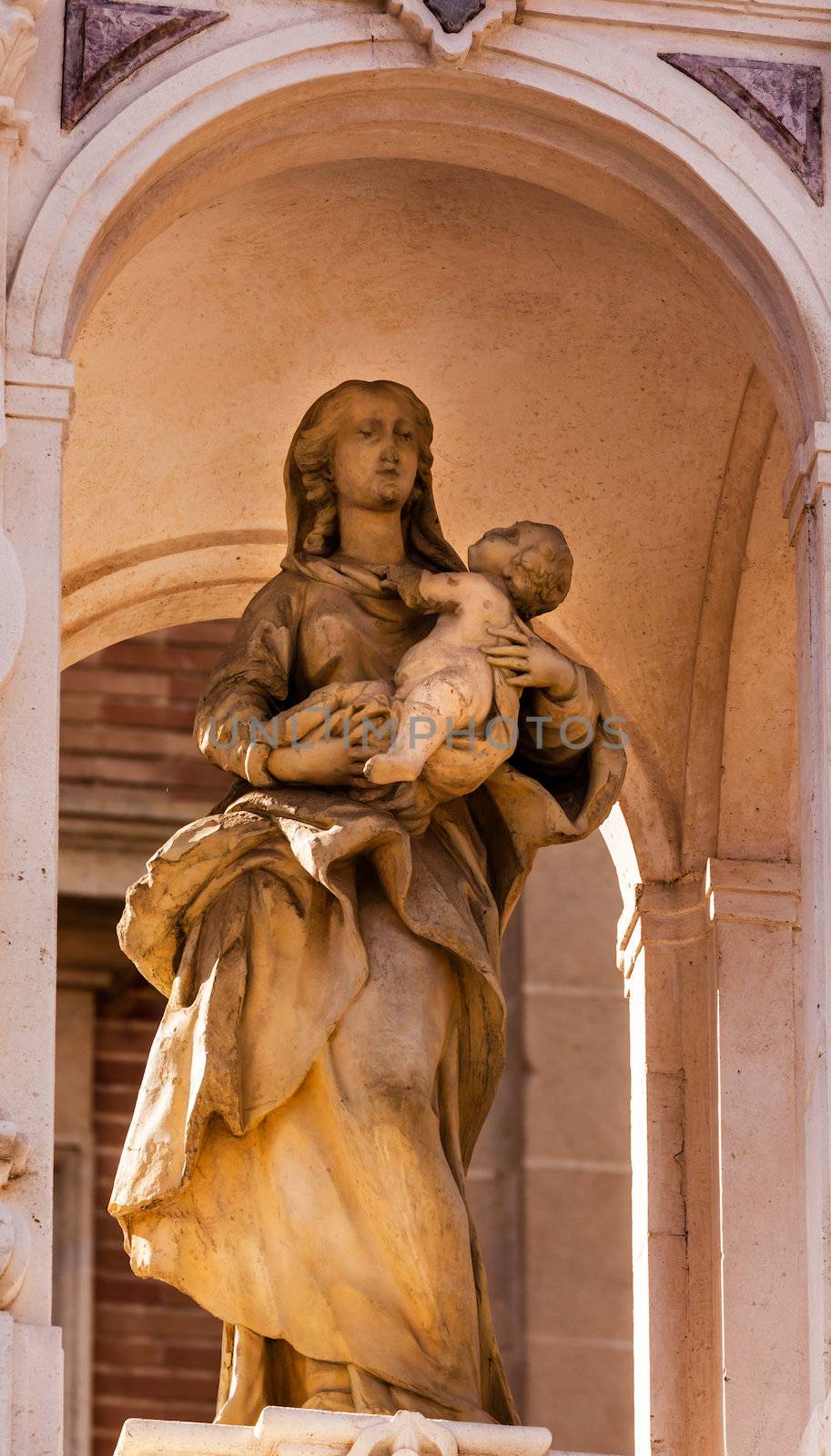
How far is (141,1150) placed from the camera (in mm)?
8773

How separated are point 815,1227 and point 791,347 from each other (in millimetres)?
1856

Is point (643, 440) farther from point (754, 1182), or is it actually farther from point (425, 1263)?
point (425, 1263)

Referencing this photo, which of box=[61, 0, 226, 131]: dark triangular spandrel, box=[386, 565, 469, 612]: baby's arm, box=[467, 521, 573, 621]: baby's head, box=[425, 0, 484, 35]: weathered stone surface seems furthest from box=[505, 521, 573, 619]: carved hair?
box=[61, 0, 226, 131]: dark triangular spandrel

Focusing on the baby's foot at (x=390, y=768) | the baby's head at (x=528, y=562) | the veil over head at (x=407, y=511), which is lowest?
the baby's foot at (x=390, y=768)

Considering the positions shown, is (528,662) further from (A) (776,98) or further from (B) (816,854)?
(A) (776,98)

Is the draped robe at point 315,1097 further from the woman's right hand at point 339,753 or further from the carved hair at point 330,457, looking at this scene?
the carved hair at point 330,457

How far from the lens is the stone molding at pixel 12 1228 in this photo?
7.77m

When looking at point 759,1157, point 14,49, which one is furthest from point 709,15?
point 759,1157

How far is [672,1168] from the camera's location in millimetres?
10039

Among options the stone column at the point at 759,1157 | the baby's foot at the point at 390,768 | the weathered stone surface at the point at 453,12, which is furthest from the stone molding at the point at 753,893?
the weathered stone surface at the point at 453,12

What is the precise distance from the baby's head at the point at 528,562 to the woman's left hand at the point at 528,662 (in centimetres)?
9

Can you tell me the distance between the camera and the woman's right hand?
8.98 metres

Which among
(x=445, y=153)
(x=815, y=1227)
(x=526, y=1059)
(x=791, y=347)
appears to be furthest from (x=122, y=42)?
(x=526, y=1059)

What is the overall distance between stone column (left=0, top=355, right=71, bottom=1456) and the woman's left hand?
1.10m
